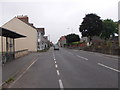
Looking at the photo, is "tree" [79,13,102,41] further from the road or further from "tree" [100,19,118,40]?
the road

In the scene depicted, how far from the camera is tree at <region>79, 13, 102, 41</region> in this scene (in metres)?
68.2

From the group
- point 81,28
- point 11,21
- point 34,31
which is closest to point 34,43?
point 34,31

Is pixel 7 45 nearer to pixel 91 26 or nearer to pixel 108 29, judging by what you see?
pixel 91 26

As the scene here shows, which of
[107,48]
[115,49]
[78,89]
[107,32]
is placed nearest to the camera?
[78,89]

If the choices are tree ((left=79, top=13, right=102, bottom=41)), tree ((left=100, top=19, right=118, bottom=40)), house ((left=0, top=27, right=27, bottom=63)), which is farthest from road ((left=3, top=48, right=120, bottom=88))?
tree ((left=100, top=19, right=118, bottom=40))

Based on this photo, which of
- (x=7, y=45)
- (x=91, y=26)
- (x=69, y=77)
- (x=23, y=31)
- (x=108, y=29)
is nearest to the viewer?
(x=69, y=77)

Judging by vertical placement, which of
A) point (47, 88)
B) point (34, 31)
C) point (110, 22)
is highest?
point (110, 22)

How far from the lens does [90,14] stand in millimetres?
71438

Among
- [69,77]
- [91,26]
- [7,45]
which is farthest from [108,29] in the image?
[69,77]

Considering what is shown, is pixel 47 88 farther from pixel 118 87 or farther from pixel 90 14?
pixel 90 14

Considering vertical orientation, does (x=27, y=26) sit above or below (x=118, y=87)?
above

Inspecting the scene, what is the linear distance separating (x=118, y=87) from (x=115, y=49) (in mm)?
23510

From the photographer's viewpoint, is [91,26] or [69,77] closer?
[69,77]

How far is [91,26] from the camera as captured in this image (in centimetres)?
6850
